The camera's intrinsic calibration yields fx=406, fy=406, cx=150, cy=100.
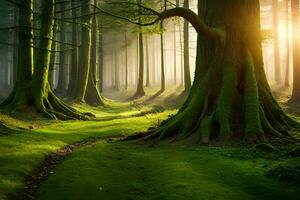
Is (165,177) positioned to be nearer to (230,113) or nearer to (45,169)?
(45,169)

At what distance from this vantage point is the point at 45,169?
10789 mm

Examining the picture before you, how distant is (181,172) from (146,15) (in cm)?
775

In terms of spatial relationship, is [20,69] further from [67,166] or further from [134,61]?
[134,61]

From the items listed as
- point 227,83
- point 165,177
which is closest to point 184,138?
point 227,83

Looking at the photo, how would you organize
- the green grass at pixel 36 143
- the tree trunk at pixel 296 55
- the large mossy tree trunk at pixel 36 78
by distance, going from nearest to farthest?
the green grass at pixel 36 143, the large mossy tree trunk at pixel 36 78, the tree trunk at pixel 296 55

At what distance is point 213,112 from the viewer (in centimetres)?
1338

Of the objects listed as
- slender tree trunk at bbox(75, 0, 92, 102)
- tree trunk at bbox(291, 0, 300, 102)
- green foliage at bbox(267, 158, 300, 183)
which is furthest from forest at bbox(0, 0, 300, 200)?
slender tree trunk at bbox(75, 0, 92, 102)

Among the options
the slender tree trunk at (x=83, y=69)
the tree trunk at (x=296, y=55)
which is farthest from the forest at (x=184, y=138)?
the slender tree trunk at (x=83, y=69)

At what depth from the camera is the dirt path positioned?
874cm

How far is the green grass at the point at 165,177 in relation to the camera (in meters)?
8.15

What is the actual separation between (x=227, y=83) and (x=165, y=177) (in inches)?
211

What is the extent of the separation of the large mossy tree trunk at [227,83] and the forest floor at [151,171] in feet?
3.60

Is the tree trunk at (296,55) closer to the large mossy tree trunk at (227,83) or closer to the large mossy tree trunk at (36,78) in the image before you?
the large mossy tree trunk at (227,83)

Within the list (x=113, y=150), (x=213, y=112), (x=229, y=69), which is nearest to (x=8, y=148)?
(x=113, y=150)
